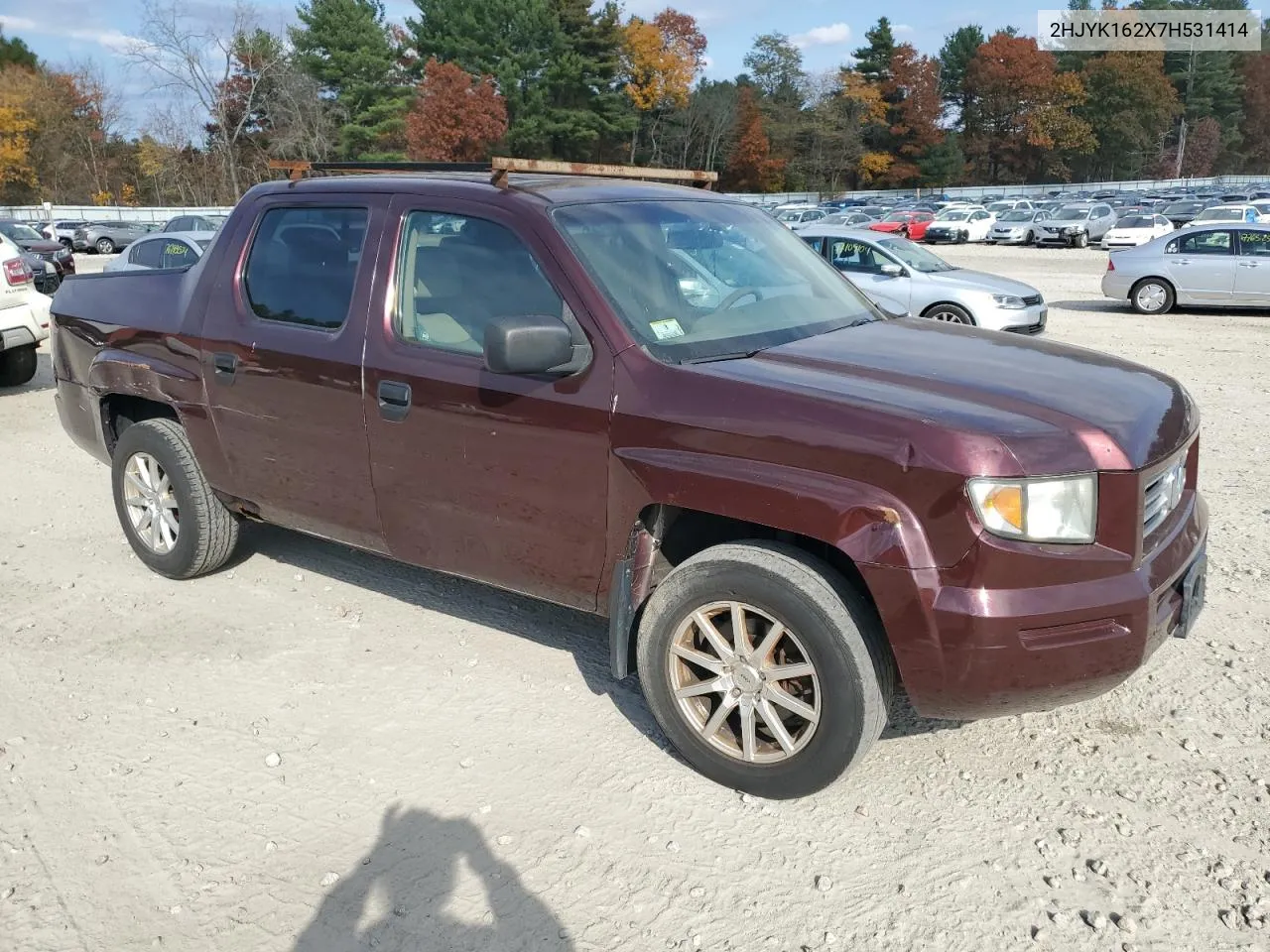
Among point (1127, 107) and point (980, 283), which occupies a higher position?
point (1127, 107)

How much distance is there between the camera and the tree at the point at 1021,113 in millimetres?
87875

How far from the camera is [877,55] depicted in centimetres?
8544

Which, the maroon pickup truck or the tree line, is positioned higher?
the tree line

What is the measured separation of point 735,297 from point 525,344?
99cm

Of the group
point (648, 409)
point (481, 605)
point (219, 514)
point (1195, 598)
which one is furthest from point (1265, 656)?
point (219, 514)

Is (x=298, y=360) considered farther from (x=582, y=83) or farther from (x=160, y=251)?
(x=582, y=83)

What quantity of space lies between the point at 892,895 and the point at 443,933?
1.24m

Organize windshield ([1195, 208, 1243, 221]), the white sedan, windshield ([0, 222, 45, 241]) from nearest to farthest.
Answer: windshield ([0, 222, 45, 241]) → windshield ([1195, 208, 1243, 221]) → the white sedan

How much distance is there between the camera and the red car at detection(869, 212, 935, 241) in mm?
40125

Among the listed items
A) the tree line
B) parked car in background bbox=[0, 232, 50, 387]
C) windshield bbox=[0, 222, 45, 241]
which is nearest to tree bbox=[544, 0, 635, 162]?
the tree line

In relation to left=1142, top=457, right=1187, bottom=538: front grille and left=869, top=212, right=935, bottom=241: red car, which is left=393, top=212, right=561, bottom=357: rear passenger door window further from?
left=869, top=212, right=935, bottom=241: red car

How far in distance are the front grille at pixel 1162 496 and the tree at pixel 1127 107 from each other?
3830 inches

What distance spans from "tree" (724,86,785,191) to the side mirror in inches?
3204

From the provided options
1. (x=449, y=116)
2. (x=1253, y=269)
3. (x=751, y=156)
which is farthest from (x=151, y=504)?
(x=751, y=156)
